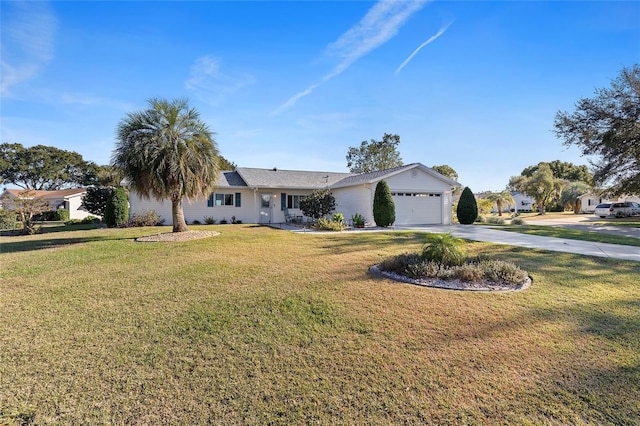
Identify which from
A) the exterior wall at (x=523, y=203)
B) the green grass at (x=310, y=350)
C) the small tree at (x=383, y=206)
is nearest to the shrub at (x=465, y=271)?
the green grass at (x=310, y=350)

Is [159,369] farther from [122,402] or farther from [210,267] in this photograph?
[210,267]

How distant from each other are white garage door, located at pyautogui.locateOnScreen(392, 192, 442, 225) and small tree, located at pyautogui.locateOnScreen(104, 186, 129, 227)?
16.7 meters

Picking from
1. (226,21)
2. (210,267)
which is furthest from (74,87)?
(210,267)

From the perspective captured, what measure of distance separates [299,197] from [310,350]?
63.5ft

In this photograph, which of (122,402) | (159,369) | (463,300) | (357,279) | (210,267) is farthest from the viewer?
(210,267)

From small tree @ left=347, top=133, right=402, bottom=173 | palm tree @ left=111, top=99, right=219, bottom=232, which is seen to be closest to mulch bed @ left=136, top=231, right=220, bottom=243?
palm tree @ left=111, top=99, right=219, bottom=232

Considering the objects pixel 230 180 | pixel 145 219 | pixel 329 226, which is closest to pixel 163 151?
pixel 145 219

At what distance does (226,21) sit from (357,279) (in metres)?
9.23

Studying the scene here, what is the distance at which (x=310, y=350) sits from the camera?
11.6 feet

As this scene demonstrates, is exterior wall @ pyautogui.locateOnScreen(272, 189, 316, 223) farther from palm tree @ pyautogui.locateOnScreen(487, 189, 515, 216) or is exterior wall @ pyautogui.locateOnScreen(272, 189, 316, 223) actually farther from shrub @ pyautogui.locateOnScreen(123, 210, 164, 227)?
palm tree @ pyautogui.locateOnScreen(487, 189, 515, 216)

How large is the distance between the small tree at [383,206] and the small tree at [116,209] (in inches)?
594

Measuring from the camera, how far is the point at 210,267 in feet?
23.6

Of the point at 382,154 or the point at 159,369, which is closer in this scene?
the point at 159,369

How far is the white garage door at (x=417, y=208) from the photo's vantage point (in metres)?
19.3
